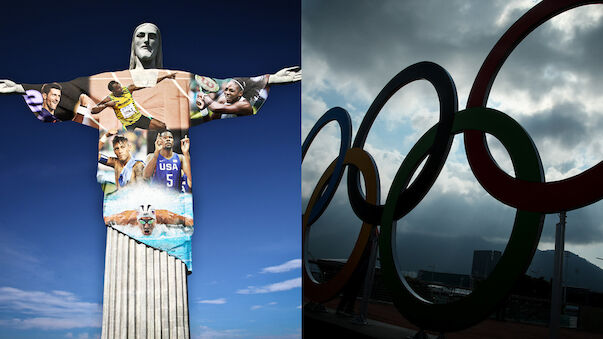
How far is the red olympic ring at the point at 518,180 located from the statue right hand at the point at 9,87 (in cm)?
320

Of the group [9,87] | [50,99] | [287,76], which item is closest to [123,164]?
[50,99]

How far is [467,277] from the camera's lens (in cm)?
176

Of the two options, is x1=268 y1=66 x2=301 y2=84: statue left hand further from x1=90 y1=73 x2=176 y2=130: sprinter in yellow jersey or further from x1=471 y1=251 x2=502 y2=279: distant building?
x1=471 y1=251 x2=502 y2=279: distant building

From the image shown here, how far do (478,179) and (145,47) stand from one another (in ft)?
9.18

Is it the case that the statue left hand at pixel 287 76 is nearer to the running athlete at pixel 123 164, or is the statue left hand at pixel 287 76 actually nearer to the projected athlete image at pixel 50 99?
the running athlete at pixel 123 164

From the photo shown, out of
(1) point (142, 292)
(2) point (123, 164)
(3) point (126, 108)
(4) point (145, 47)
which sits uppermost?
(4) point (145, 47)

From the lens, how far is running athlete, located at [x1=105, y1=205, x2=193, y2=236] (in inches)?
144

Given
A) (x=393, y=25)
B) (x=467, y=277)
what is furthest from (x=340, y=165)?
(x=467, y=277)

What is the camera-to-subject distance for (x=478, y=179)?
1.78 metres

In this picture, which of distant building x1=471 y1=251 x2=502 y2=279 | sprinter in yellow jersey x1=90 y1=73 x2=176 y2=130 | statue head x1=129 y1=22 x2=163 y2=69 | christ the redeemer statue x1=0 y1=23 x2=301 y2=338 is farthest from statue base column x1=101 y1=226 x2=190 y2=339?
distant building x1=471 y1=251 x2=502 y2=279

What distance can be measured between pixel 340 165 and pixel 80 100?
83.6 inches

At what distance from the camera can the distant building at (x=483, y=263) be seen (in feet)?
5.46

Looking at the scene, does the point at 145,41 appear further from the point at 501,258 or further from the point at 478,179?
the point at 501,258

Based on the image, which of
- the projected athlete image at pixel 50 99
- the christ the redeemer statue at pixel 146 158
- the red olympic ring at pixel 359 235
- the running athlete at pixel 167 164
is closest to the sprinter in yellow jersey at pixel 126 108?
the christ the redeemer statue at pixel 146 158
